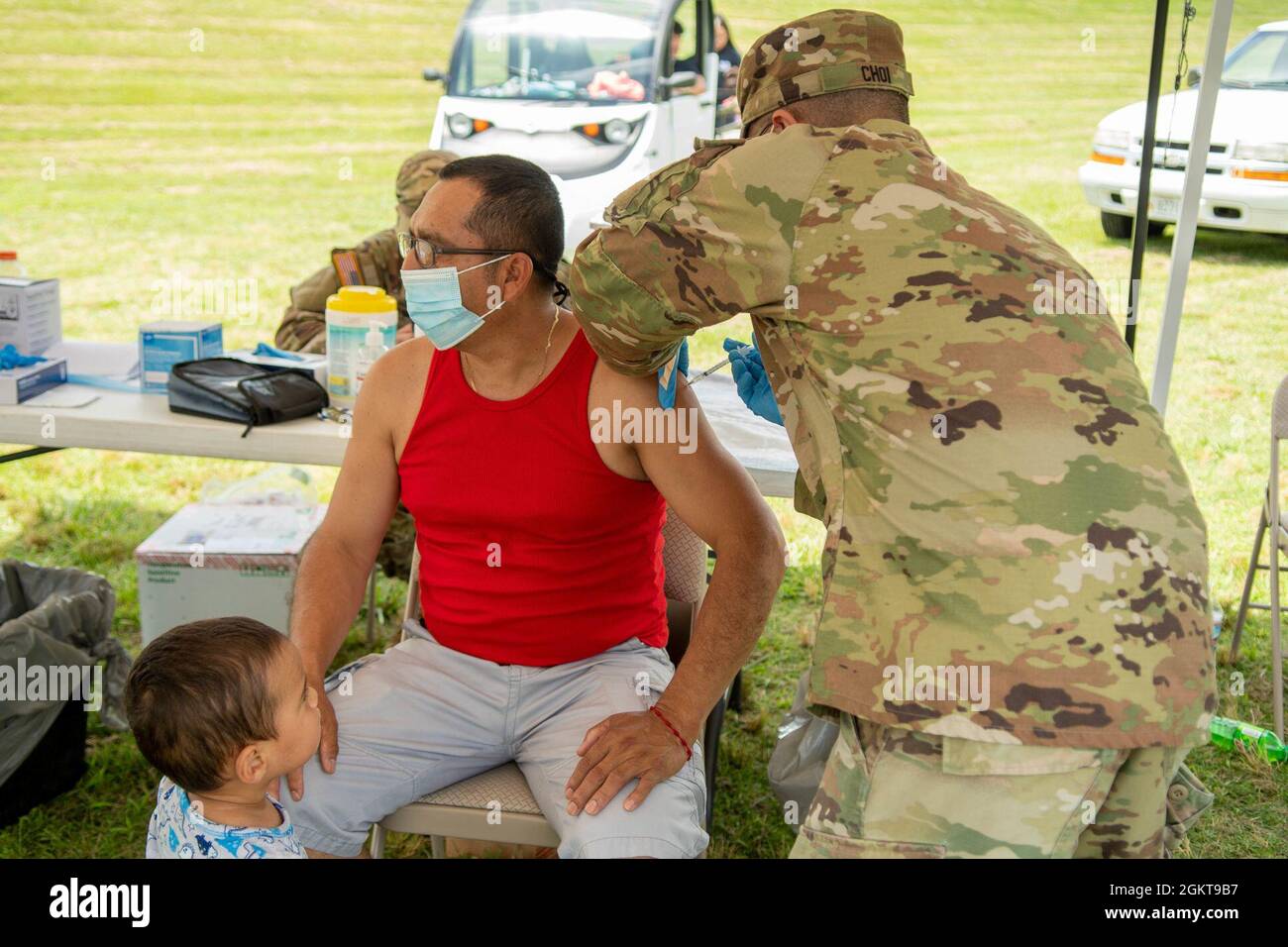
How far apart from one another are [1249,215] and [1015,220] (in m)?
7.29

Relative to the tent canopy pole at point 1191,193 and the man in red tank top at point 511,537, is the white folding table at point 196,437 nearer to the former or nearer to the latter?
the man in red tank top at point 511,537

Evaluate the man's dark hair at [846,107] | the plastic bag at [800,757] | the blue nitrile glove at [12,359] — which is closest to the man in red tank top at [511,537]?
the plastic bag at [800,757]

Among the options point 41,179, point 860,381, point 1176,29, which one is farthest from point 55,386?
point 1176,29

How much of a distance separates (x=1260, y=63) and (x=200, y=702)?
8.35 meters

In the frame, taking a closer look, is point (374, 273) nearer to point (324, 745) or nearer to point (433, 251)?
point (433, 251)

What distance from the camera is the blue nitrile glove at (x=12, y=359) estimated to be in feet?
9.33

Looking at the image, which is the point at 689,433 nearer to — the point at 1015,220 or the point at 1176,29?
the point at 1015,220

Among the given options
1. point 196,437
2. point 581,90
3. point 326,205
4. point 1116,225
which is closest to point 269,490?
point 196,437

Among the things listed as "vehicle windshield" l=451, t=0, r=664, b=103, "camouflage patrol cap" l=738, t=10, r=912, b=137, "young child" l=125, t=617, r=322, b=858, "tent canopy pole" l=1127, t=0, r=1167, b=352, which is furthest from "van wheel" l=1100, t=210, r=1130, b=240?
"young child" l=125, t=617, r=322, b=858

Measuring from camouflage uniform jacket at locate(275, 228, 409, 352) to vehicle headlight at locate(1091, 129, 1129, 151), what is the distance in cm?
639

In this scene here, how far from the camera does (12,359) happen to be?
9.37 feet

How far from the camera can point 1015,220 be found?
A: 1.58m

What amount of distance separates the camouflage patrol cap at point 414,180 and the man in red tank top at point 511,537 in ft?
5.03

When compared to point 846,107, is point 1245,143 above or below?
below
